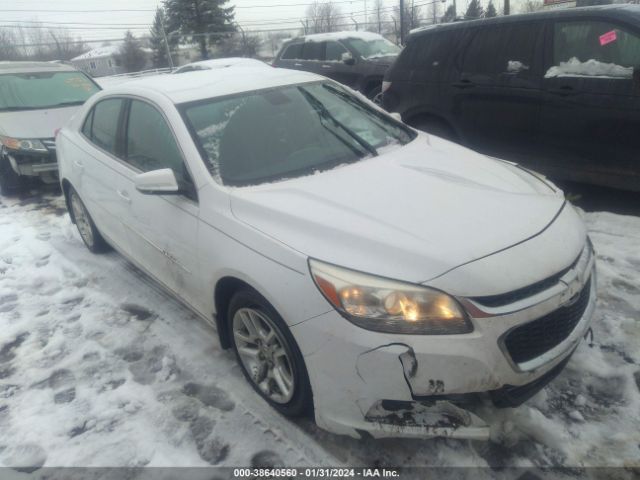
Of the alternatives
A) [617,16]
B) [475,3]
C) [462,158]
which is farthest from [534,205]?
[475,3]

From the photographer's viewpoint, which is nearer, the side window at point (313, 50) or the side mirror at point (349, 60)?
the side mirror at point (349, 60)

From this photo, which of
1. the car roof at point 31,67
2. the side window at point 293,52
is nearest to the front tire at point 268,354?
the car roof at point 31,67

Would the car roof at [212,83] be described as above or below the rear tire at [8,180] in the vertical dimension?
above

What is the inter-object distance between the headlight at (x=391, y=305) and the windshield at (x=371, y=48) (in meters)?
9.33

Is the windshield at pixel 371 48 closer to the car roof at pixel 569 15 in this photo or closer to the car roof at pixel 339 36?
the car roof at pixel 339 36

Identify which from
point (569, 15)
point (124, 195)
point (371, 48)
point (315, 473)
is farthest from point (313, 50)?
point (315, 473)

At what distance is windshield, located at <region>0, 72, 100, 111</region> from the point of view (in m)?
7.32

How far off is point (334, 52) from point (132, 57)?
38017mm

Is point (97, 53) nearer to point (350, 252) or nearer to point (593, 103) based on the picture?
point (593, 103)

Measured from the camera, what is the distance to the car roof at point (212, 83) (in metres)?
3.14

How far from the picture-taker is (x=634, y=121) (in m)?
4.17

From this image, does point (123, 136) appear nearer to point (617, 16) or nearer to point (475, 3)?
point (617, 16)

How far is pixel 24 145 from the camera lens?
6473mm

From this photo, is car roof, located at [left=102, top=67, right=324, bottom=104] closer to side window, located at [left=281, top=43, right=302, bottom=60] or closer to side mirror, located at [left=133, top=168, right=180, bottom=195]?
side mirror, located at [left=133, top=168, right=180, bottom=195]
